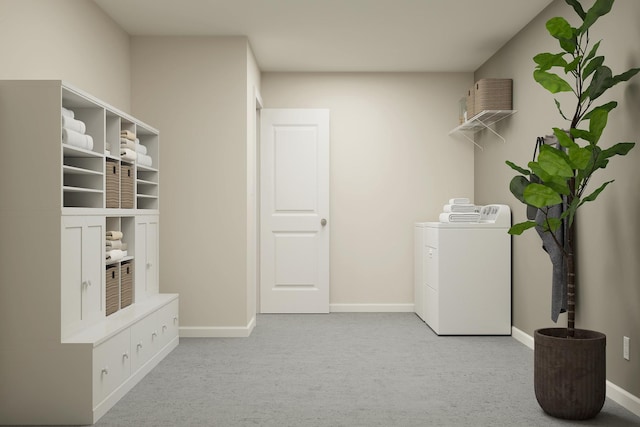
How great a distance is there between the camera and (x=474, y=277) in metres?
4.81

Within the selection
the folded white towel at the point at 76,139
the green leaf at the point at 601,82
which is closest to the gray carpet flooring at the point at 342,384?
the folded white towel at the point at 76,139

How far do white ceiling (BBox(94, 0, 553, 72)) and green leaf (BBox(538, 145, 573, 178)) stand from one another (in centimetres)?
174

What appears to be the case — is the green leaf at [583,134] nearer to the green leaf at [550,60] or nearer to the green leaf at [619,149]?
the green leaf at [619,149]

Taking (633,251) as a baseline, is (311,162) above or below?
above

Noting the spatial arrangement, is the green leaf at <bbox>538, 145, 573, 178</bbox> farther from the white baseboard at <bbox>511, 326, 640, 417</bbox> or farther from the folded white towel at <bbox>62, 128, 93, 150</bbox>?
the folded white towel at <bbox>62, 128, 93, 150</bbox>

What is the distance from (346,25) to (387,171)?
192cm

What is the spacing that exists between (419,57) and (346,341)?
2.78 m

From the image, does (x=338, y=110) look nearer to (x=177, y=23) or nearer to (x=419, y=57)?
(x=419, y=57)

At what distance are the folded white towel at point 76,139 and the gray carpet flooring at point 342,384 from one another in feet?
4.57

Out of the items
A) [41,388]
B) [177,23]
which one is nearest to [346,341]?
[41,388]

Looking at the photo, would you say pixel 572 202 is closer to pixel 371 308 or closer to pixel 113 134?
pixel 113 134

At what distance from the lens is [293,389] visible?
333 cm

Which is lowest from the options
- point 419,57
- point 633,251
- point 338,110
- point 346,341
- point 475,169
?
point 346,341

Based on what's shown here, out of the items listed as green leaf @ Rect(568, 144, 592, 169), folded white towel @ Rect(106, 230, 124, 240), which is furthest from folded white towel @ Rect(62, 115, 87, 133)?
green leaf @ Rect(568, 144, 592, 169)
